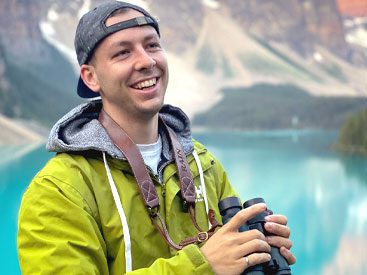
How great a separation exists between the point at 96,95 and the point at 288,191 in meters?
18.2

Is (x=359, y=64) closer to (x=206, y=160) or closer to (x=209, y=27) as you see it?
(x=209, y=27)

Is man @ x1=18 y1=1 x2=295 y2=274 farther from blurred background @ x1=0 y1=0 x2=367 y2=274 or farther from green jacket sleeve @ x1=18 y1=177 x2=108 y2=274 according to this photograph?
blurred background @ x1=0 y1=0 x2=367 y2=274

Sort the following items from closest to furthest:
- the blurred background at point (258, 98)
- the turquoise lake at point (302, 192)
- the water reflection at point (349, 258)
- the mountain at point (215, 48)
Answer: the water reflection at point (349, 258) → the turquoise lake at point (302, 192) → the blurred background at point (258, 98) → the mountain at point (215, 48)

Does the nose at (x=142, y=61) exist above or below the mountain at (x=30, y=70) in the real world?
below

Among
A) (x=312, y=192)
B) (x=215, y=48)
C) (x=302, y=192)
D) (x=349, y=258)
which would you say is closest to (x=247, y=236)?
(x=349, y=258)

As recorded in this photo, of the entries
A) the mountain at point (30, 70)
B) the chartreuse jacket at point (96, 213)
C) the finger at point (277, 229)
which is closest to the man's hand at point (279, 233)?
the finger at point (277, 229)

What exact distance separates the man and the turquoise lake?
29.2 ft

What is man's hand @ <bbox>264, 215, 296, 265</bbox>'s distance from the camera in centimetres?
78

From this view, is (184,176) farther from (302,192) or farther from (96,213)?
(302,192)

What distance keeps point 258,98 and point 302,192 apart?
3410cm

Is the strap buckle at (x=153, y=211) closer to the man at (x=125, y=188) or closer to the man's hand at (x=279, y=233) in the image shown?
the man at (x=125, y=188)

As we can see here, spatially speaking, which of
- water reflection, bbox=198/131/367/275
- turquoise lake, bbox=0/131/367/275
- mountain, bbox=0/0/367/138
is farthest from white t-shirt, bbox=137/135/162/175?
mountain, bbox=0/0/367/138

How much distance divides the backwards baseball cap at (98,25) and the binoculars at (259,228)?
0.99 ft

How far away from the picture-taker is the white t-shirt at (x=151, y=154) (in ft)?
2.97
